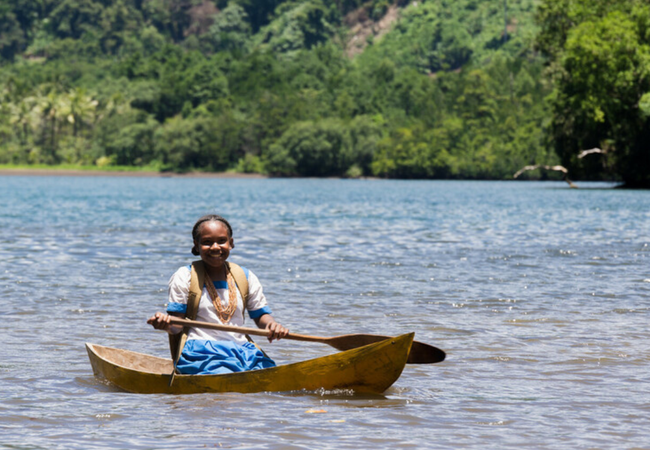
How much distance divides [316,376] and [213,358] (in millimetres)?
880

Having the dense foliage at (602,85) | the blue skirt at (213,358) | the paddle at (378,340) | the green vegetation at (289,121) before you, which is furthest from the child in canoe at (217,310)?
the green vegetation at (289,121)

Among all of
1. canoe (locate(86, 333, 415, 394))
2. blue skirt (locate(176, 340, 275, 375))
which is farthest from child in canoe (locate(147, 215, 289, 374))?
canoe (locate(86, 333, 415, 394))

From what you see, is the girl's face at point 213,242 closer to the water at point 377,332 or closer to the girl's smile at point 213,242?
the girl's smile at point 213,242

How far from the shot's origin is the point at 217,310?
28.6 ft

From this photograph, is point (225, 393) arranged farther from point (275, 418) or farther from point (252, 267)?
point (252, 267)

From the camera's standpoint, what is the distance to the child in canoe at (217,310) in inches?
336

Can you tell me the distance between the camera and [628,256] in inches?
928

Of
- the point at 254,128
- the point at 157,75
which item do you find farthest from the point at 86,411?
the point at 157,75

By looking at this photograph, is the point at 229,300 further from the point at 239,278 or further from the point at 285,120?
the point at 285,120

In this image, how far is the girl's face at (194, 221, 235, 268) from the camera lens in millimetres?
8492

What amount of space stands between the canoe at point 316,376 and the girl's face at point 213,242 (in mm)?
982

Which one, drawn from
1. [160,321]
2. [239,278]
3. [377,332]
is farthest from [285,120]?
[160,321]

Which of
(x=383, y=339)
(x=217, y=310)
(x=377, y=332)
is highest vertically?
(x=217, y=310)

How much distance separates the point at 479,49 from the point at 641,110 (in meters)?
141
